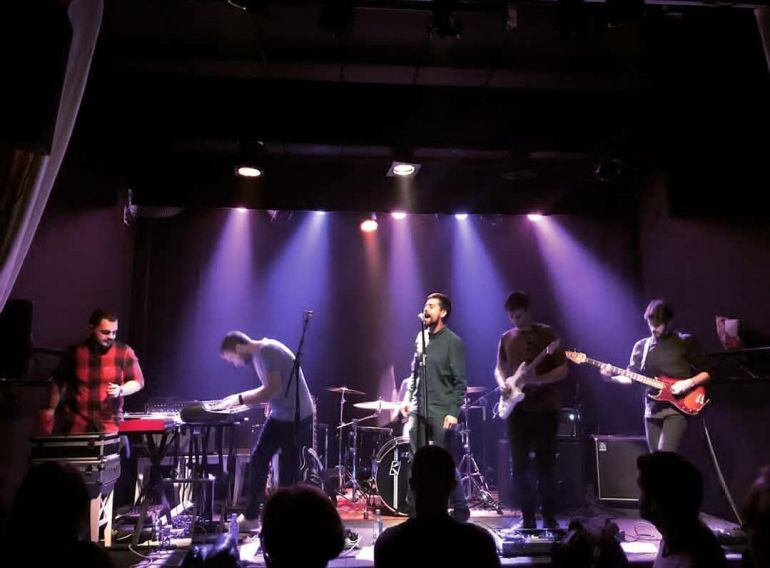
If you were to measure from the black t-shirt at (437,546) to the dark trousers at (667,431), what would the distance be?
406 cm

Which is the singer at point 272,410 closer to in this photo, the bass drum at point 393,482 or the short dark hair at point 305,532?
the bass drum at point 393,482

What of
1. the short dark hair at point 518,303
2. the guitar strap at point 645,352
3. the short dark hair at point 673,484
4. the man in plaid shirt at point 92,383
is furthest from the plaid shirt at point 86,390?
the guitar strap at point 645,352

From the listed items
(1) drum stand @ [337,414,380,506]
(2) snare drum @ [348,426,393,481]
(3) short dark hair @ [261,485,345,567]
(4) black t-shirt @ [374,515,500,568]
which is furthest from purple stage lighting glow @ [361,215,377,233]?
(3) short dark hair @ [261,485,345,567]

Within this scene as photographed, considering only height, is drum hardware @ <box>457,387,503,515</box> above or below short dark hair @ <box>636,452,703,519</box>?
below

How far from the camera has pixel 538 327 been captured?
19.8 ft

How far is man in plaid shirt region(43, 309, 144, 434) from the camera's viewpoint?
545cm

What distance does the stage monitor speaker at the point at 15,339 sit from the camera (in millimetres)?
3818

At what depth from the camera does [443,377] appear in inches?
231

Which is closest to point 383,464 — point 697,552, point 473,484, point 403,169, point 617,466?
point 473,484

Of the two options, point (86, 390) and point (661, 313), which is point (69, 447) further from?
point (661, 313)

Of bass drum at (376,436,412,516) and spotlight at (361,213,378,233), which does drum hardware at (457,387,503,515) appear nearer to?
bass drum at (376,436,412,516)

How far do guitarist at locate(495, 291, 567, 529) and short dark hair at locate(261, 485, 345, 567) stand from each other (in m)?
3.98

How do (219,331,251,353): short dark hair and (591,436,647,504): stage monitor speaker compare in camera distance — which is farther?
(591,436,647,504): stage monitor speaker

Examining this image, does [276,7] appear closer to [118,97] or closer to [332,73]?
[332,73]
